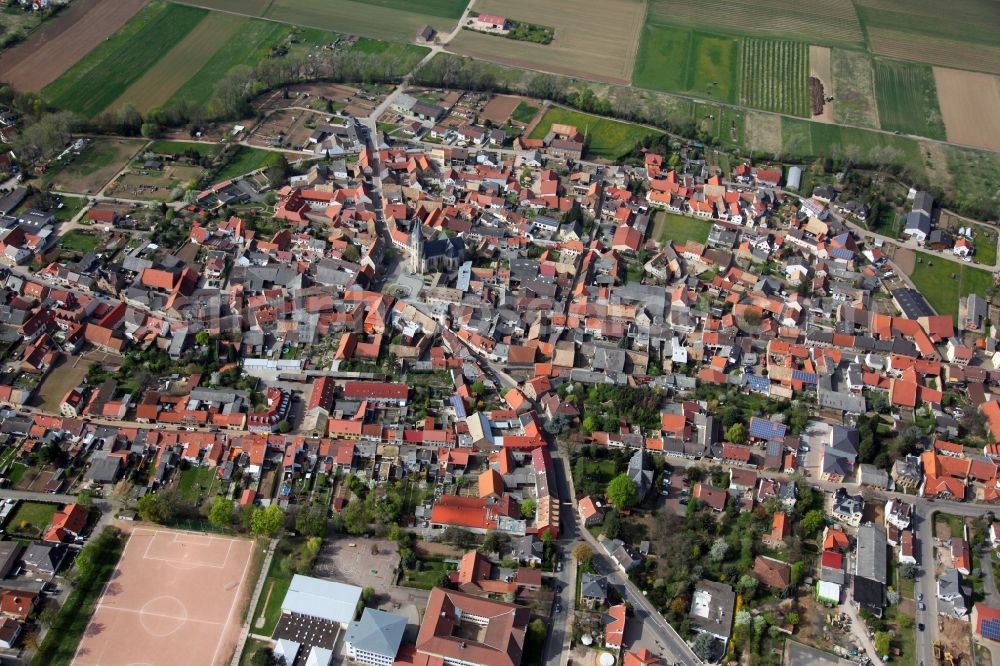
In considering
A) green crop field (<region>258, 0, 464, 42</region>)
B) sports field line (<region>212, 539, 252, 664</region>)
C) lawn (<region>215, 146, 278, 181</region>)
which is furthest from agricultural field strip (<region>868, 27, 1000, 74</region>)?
sports field line (<region>212, 539, 252, 664</region>)

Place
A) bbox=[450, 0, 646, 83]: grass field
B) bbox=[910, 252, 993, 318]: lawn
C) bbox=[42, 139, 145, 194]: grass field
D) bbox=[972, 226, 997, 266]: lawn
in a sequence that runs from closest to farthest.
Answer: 1. bbox=[910, 252, 993, 318]: lawn
2. bbox=[972, 226, 997, 266]: lawn
3. bbox=[42, 139, 145, 194]: grass field
4. bbox=[450, 0, 646, 83]: grass field

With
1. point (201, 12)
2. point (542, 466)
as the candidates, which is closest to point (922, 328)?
point (542, 466)

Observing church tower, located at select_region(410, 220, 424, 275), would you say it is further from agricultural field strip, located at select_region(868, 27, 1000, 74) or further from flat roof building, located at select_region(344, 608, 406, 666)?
agricultural field strip, located at select_region(868, 27, 1000, 74)

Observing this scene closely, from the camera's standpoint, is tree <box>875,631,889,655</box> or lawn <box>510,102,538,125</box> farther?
lawn <box>510,102,538,125</box>

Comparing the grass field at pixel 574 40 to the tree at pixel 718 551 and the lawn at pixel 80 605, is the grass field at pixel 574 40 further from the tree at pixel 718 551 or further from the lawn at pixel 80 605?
the lawn at pixel 80 605

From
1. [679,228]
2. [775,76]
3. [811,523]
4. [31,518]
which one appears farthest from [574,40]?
[31,518]
